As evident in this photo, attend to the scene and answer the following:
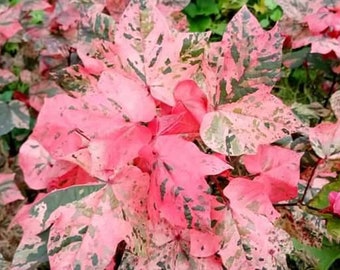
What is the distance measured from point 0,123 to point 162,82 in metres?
0.80

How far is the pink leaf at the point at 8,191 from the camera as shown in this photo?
1.49 meters

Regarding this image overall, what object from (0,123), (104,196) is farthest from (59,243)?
(0,123)

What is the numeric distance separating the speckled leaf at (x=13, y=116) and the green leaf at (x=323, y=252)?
2.56ft

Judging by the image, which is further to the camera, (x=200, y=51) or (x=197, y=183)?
(x=200, y=51)

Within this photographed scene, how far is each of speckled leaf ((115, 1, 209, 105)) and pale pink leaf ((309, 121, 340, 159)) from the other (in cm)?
23

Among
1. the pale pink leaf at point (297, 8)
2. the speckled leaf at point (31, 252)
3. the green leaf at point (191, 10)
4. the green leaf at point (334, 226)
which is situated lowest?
the green leaf at point (191, 10)

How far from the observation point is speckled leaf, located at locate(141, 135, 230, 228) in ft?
2.70

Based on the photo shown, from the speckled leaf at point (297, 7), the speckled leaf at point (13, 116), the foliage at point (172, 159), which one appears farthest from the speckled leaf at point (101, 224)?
the speckled leaf at point (13, 116)

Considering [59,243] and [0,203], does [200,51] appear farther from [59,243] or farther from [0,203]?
[0,203]

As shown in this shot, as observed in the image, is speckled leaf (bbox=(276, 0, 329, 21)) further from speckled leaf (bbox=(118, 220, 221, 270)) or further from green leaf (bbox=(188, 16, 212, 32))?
green leaf (bbox=(188, 16, 212, 32))

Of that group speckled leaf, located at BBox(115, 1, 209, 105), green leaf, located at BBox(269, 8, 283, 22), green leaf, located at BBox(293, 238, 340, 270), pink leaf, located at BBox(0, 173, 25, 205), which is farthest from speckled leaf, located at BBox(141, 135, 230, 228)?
green leaf, located at BBox(269, 8, 283, 22)

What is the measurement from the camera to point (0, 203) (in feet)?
4.91

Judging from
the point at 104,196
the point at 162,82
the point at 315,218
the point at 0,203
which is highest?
the point at 162,82

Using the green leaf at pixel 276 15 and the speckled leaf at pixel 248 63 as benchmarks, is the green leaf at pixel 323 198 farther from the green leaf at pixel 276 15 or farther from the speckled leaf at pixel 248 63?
the green leaf at pixel 276 15
